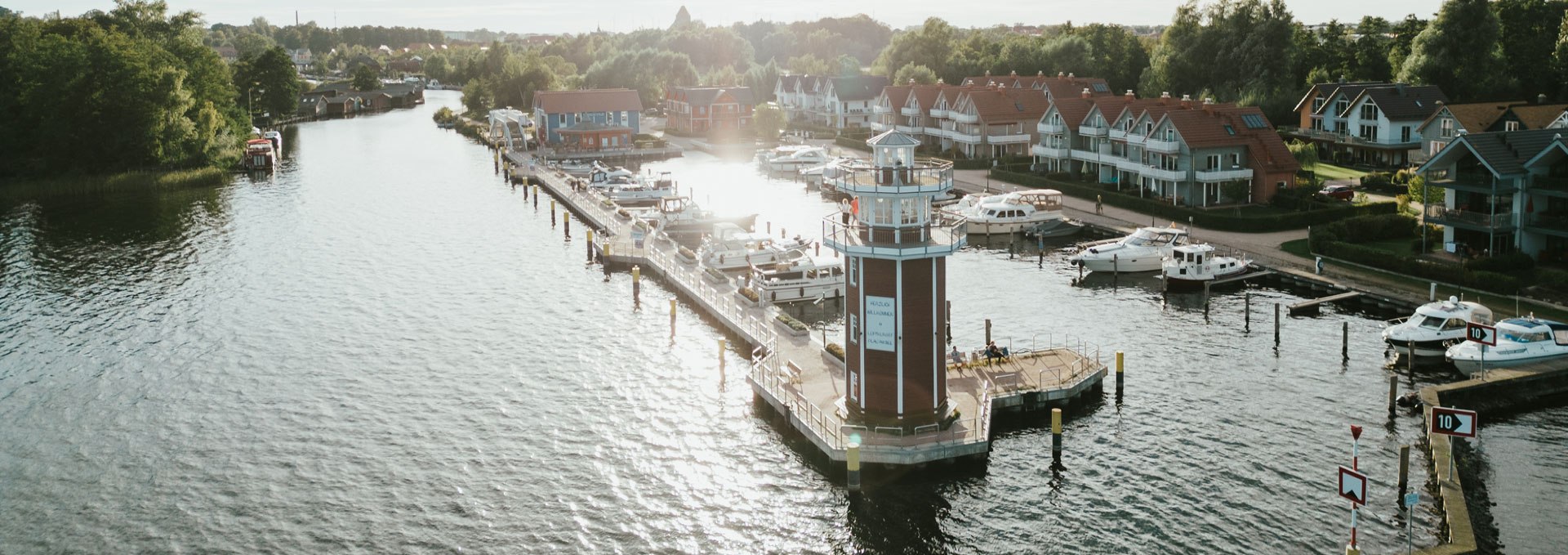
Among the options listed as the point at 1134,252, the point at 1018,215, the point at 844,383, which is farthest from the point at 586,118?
the point at 844,383

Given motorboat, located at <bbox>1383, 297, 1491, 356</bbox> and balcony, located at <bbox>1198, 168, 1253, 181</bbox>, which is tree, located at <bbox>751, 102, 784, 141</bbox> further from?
motorboat, located at <bbox>1383, 297, 1491, 356</bbox>

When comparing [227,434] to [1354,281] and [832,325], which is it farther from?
[1354,281]

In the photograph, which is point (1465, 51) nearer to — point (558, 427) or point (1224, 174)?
point (1224, 174)

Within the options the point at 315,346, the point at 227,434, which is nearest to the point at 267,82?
the point at 315,346

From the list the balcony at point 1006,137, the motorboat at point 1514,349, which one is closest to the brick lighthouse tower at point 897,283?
the motorboat at point 1514,349

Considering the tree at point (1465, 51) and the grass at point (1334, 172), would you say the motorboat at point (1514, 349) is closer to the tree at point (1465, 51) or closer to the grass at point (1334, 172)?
the grass at point (1334, 172)
